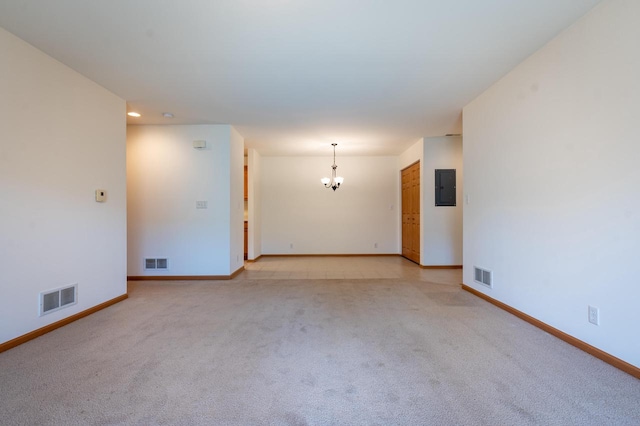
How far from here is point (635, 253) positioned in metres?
1.91

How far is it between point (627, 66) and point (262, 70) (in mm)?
2900

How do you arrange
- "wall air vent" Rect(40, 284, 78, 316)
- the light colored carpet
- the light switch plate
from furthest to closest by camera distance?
1. the light switch plate
2. "wall air vent" Rect(40, 284, 78, 316)
3. the light colored carpet

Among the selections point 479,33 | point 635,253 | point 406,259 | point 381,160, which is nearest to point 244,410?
point 635,253

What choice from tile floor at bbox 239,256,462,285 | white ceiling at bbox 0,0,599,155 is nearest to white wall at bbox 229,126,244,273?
tile floor at bbox 239,256,462,285

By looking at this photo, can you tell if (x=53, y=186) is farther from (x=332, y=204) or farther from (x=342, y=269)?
(x=332, y=204)

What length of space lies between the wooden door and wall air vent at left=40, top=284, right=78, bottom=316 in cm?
566

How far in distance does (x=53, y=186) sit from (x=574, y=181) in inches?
182

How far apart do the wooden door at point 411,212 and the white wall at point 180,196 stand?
3897 millimetres

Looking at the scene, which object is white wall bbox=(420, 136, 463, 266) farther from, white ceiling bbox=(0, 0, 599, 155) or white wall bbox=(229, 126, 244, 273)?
white wall bbox=(229, 126, 244, 273)

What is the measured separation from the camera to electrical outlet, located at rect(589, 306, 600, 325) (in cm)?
217

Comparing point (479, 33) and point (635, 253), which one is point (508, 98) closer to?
point (479, 33)

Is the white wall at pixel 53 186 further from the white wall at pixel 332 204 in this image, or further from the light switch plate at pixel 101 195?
the white wall at pixel 332 204

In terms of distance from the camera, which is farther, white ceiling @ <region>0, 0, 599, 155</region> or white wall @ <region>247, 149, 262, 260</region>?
white wall @ <region>247, 149, 262, 260</region>

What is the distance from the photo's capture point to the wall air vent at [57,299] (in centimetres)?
271
